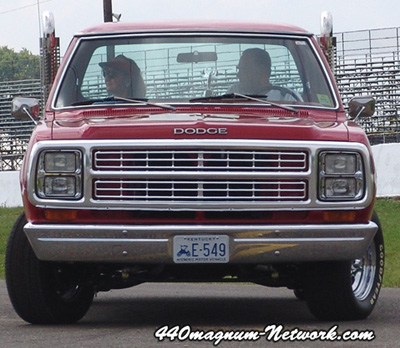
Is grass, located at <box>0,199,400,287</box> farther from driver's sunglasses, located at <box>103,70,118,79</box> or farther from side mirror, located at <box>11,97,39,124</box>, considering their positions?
side mirror, located at <box>11,97,39,124</box>

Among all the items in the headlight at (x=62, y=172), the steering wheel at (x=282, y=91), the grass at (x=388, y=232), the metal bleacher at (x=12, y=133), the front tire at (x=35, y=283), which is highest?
the steering wheel at (x=282, y=91)

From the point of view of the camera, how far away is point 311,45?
8.50m

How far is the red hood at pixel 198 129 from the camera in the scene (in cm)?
679

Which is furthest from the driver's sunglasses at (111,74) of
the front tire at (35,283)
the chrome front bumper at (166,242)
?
the chrome front bumper at (166,242)

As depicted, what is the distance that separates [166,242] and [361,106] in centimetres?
232

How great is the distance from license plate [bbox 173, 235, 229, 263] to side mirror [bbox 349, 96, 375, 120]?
6.88 ft

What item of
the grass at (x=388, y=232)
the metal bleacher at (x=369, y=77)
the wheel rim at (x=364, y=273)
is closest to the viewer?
the wheel rim at (x=364, y=273)

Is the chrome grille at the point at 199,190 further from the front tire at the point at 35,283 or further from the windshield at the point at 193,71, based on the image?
the windshield at the point at 193,71

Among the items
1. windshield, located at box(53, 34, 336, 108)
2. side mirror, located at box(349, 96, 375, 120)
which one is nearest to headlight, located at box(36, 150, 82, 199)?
windshield, located at box(53, 34, 336, 108)

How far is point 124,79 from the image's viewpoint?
814 cm

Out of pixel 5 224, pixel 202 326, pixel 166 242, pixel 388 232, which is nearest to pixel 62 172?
pixel 166 242

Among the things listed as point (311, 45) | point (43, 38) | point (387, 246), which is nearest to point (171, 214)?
point (311, 45)

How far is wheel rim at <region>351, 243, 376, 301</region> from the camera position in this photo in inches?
308

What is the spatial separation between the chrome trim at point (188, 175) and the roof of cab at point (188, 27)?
1.82 m
